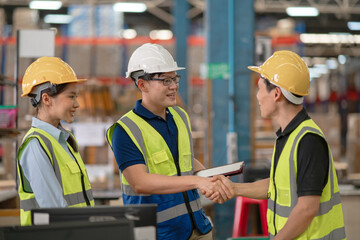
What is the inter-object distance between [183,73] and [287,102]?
9031 mm

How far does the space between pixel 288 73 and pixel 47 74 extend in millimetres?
1384

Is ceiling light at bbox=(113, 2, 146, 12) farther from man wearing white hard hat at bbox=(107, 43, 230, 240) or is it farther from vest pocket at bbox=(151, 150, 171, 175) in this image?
vest pocket at bbox=(151, 150, 171, 175)

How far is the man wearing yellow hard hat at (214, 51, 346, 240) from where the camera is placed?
8.10 feet

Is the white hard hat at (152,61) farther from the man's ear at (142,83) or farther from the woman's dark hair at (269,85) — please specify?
the woman's dark hair at (269,85)

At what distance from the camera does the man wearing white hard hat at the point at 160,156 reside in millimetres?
2957

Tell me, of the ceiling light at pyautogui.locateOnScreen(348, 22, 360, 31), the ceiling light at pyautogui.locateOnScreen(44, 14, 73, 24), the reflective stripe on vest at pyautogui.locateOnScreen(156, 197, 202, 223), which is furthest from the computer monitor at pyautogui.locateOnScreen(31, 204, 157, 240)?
the ceiling light at pyautogui.locateOnScreen(44, 14, 73, 24)

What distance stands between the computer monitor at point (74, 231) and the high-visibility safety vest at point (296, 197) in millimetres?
1150

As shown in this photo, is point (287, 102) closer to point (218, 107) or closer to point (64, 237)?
point (64, 237)

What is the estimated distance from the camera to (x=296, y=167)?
254cm

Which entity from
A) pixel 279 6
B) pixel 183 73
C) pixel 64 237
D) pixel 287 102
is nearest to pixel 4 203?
pixel 287 102

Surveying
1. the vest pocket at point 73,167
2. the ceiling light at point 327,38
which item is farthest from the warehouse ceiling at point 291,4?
the vest pocket at point 73,167

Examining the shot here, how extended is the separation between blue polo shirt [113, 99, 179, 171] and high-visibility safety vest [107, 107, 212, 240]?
0.03 m

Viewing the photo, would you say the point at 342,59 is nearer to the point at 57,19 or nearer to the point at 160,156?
the point at 57,19

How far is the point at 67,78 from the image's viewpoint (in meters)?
2.99
